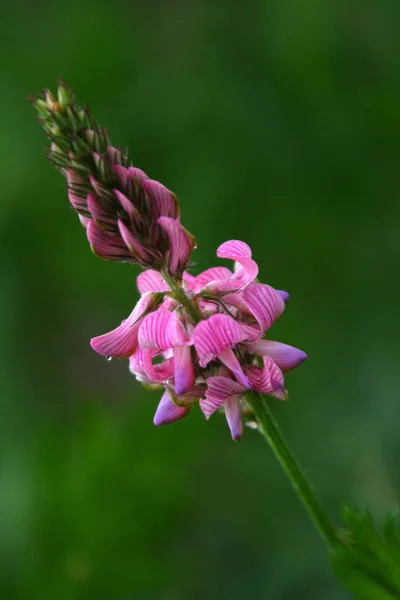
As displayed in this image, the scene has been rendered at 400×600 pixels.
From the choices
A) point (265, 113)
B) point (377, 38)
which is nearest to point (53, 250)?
point (265, 113)

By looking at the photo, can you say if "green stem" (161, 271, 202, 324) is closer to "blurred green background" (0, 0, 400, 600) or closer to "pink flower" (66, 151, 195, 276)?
"pink flower" (66, 151, 195, 276)

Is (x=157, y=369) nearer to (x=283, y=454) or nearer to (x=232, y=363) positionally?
(x=232, y=363)

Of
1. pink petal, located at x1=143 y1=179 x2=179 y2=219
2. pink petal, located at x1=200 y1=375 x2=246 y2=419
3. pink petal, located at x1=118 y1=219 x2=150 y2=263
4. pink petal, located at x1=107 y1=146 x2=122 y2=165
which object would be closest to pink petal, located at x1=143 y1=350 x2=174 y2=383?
pink petal, located at x1=200 y1=375 x2=246 y2=419

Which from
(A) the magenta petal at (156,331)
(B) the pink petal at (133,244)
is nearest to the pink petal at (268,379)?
(A) the magenta petal at (156,331)

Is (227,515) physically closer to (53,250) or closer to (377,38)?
(53,250)

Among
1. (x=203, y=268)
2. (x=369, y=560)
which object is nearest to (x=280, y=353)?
(x=369, y=560)

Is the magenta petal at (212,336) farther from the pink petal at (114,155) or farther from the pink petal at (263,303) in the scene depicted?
the pink petal at (114,155)
